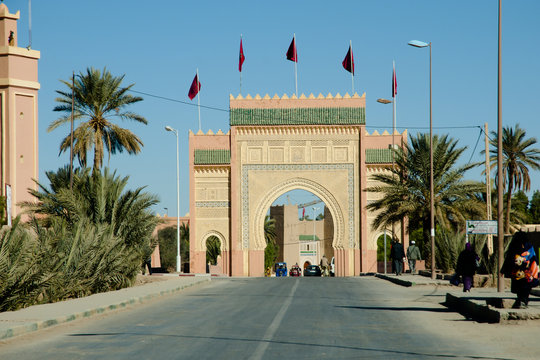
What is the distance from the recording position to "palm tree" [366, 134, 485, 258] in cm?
3753

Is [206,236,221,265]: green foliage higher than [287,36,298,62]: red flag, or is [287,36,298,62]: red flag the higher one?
[287,36,298,62]: red flag

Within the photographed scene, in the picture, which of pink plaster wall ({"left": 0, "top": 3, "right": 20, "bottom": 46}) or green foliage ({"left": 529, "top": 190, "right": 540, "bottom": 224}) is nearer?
pink plaster wall ({"left": 0, "top": 3, "right": 20, "bottom": 46})

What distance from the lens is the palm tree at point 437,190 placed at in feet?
123

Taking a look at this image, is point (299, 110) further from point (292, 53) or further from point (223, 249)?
point (223, 249)

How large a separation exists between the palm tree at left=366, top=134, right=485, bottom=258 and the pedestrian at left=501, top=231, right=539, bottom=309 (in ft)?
77.5

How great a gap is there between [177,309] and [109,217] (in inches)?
494

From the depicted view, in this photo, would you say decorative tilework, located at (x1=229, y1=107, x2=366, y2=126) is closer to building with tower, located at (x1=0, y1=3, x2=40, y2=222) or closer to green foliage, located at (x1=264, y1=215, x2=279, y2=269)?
building with tower, located at (x1=0, y1=3, x2=40, y2=222)

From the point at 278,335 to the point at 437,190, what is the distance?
93.6ft

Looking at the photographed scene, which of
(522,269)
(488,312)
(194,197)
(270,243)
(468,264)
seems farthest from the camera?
(270,243)

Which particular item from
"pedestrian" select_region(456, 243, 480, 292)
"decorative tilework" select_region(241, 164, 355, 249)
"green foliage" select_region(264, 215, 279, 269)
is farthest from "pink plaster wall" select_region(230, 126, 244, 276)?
"green foliage" select_region(264, 215, 279, 269)

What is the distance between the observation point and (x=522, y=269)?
13.4 meters

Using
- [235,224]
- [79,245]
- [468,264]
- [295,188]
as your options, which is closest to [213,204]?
[235,224]

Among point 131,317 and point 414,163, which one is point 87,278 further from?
point 414,163

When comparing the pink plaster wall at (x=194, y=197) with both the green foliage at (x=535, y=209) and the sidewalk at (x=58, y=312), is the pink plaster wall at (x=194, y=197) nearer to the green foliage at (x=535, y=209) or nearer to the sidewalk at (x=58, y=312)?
the sidewalk at (x=58, y=312)
